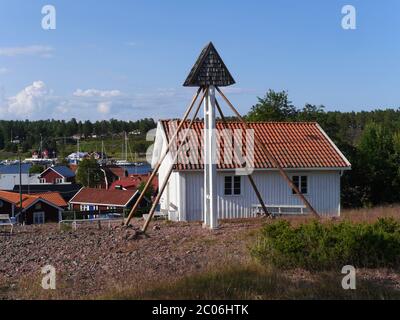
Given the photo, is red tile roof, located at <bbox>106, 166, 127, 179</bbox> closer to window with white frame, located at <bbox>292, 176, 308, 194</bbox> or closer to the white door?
the white door

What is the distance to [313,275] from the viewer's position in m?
10.2

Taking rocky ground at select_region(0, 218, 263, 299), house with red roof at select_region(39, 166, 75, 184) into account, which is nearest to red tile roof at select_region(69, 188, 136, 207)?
rocky ground at select_region(0, 218, 263, 299)

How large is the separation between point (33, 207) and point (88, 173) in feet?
87.0

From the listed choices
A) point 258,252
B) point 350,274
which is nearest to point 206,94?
point 258,252

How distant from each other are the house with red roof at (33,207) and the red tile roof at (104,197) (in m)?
2.64

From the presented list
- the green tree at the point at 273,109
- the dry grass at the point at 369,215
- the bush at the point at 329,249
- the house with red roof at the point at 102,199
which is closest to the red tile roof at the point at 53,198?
the house with red roof at the point at 102,199

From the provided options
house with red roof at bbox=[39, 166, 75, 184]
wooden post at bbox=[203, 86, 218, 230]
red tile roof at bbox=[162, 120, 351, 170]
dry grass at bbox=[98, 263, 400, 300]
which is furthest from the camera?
house with red roof at bbox=[39, 166, 75, 184]

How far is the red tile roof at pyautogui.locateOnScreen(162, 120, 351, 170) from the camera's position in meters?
23.9

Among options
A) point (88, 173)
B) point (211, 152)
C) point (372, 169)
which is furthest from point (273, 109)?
point (88, 173)

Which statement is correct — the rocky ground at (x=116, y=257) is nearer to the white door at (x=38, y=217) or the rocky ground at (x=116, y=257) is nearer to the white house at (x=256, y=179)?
the white house at (x=256, y=179)

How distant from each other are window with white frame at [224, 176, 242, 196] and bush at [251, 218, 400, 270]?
12.5m

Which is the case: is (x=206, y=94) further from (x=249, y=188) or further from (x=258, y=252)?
(x=258, y=252)

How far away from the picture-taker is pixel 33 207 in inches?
1850

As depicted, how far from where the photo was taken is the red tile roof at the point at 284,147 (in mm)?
23906
